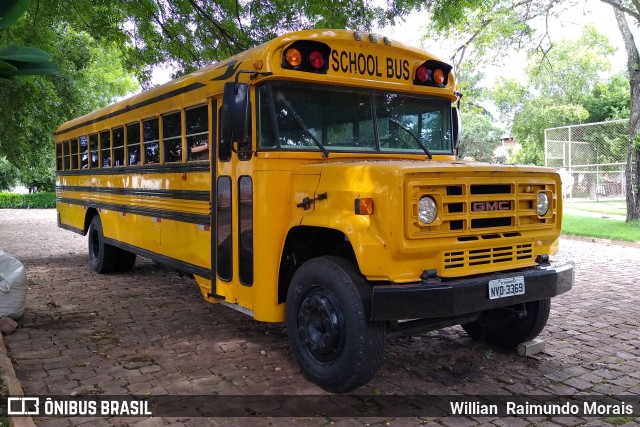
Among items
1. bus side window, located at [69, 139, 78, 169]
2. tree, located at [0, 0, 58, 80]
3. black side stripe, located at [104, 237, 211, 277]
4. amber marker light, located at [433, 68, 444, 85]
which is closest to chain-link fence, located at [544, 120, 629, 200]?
amber marker light, located at [433, 68, 444, 85]

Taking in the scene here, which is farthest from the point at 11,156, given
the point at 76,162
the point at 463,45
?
the point at 463,45

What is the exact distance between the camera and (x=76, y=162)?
9.14 meters

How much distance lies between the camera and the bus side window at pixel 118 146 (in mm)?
7055

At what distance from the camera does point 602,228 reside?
12.9 metres

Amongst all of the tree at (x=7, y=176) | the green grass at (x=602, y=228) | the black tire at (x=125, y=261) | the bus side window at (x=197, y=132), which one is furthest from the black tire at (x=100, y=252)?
the tree at (x=7, y=176)

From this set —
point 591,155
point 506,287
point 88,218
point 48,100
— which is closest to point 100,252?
point 88,218

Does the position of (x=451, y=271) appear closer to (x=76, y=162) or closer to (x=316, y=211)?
(x=316, y=211)

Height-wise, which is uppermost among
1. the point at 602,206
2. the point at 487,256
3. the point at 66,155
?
the point at 66,155

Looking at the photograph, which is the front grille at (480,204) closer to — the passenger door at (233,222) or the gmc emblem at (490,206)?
the gmc emblem at (490,206)

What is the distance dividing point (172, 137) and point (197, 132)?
2.14 ft

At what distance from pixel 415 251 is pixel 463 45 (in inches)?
495

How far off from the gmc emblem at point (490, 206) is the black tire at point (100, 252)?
20.4 ft

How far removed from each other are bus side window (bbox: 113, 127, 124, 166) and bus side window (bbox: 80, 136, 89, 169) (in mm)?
1506

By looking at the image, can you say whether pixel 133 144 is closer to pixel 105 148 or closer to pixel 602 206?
pixel 105 148
